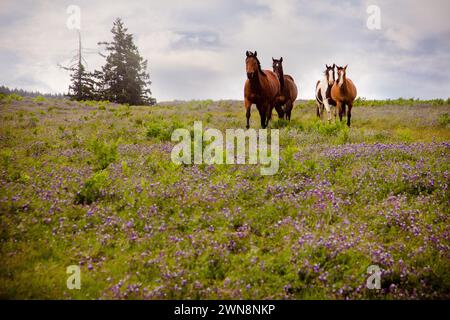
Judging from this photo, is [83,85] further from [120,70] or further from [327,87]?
[327,87]

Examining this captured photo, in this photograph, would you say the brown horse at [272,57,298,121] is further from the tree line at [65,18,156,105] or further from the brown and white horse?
the tree line at [65,18,156,105]

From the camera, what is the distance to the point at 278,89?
579 inches

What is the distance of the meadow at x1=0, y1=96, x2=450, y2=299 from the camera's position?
12.7 ft

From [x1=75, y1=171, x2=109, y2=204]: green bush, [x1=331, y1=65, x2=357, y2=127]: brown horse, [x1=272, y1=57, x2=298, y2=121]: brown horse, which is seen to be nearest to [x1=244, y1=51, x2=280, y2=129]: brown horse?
[x1=272, y1=57, x2=298, y2=121]: brown horse

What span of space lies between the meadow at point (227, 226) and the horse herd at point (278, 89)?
4859 mm

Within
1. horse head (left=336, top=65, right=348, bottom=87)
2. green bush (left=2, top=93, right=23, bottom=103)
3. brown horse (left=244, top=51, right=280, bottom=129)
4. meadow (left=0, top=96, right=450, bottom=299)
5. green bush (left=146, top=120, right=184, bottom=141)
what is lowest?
meadow (left=0, top=96, right=450, bottom=299)

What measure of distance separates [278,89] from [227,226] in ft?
36.0

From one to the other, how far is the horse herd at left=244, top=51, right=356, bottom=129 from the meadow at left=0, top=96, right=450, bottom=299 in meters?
4.86

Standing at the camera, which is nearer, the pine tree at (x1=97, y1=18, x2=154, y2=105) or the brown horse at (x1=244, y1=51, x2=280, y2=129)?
the brown horse at (x1=244, y1=51, x2=280, y2=129)

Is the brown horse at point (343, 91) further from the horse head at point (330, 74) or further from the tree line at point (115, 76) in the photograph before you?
the tree line at point (115, 76)

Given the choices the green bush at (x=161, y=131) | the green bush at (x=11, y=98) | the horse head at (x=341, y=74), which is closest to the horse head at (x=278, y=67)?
the horse head at (x=341, y=74)

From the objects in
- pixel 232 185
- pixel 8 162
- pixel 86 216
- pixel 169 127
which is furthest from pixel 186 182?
pixel 169 127

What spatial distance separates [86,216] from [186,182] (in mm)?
2093
